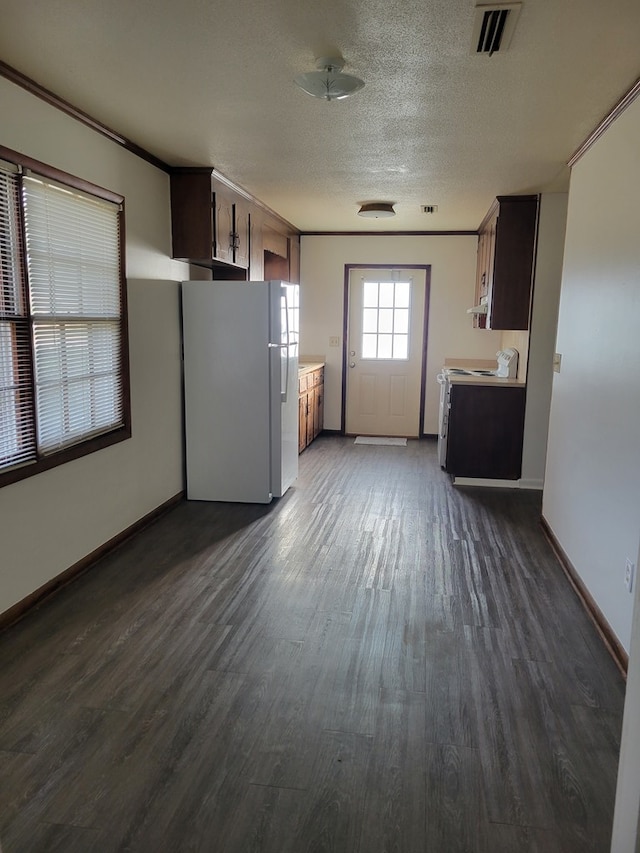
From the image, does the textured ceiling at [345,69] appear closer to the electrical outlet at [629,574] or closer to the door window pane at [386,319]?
the electrical outlet at [629,574]

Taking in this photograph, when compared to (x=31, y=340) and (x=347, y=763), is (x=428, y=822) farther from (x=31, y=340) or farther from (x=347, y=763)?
(x=31, y=340)

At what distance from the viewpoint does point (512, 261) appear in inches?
197

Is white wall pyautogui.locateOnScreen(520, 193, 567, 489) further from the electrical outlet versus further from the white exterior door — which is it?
the electrical outlet

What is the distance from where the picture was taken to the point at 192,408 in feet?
15.2

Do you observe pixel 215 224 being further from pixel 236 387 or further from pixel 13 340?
pixel 13 340

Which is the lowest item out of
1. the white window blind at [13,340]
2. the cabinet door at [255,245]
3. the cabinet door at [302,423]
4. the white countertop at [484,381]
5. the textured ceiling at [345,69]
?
the cabinet door at [302,423]

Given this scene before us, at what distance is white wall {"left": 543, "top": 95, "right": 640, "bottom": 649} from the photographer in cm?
259

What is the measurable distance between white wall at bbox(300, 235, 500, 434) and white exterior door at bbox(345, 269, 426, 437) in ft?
0.43

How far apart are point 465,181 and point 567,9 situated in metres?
2.55

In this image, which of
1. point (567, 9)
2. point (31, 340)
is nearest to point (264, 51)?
point (567, 9)

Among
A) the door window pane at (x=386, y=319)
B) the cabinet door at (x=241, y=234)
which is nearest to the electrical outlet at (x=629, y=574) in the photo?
the cabinet door at (x=241, y=234)

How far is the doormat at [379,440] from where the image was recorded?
7.16 meters

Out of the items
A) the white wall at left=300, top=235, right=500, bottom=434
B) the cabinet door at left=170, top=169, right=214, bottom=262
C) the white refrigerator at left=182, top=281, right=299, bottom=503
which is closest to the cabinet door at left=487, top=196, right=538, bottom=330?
the white refrigerator at left=182, top=281, right=299, bottom=503

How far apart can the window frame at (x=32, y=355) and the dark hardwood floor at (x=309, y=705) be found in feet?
2.26
